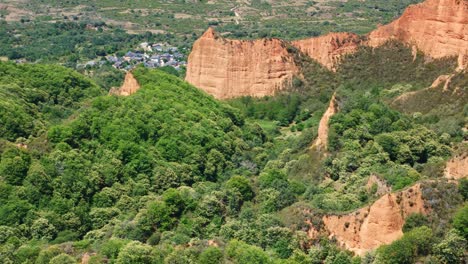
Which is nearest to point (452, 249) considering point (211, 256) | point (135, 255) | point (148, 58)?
point (211, 256)

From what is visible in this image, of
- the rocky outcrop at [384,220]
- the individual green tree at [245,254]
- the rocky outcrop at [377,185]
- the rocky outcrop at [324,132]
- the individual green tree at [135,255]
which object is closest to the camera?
the individual green tree at [245,254]

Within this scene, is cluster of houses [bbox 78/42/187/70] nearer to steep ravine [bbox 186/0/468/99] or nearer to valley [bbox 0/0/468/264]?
valley [bbox 0/0/468/264]

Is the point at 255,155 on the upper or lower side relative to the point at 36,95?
lower

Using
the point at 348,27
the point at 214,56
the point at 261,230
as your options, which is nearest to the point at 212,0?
the point at 348,27

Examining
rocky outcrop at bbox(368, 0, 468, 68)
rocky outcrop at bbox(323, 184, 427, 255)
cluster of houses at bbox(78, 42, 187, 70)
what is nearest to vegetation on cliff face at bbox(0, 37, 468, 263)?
rocky outcrop at bbox(323, 184, 427, 255)

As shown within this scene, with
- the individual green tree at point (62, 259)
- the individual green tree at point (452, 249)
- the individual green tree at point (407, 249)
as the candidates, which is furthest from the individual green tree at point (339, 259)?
the individual green tree at point (62, 259)

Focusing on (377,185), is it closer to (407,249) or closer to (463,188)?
(463,188)

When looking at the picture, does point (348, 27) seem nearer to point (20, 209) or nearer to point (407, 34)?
point (407, 34)

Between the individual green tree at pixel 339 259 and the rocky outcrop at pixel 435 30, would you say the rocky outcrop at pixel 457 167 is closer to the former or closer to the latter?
the individual green tree at pixel 339 259
